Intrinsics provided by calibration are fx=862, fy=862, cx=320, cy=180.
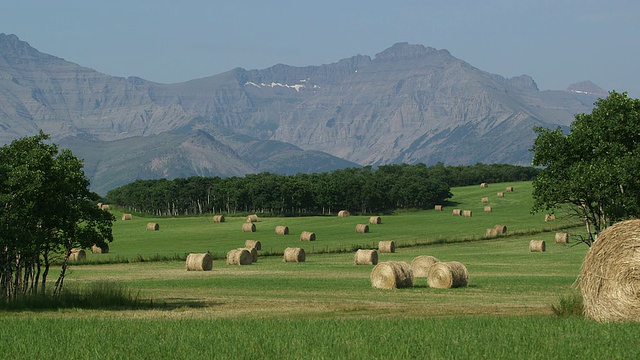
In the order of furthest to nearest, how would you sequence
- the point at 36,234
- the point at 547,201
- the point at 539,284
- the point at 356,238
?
the point at 356,238, the point at 539,284, the point at 547,201, the point at 36,234

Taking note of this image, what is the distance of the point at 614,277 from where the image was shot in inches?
890

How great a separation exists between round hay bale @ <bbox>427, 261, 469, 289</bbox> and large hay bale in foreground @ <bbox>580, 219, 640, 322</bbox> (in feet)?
50.9

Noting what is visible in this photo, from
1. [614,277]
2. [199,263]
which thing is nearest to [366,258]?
[199,263]

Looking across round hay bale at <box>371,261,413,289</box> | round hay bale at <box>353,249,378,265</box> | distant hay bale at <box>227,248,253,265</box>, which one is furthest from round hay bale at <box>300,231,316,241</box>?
round hay bale at <box>371,261,413,289</box>

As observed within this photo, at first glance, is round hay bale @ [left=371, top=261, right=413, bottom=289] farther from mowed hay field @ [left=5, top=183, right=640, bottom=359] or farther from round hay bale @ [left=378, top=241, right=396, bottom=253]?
round hay bale @ [left=378, top=241, right=396, bottom=253]

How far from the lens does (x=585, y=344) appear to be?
1866cm

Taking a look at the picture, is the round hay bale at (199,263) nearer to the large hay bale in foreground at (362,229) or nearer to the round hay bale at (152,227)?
the large hay bale in foreground at (362,229)

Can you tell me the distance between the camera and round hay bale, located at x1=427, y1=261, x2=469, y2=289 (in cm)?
3884

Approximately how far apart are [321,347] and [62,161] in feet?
54.4

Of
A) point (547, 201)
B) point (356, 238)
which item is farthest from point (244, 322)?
point (356, 238)

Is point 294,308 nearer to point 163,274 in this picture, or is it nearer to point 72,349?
point 72,349

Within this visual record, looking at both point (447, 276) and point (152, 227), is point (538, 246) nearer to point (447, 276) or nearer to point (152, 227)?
point (447, 276)

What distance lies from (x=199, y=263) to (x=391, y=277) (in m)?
18.2

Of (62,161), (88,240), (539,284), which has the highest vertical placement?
(62,161)
